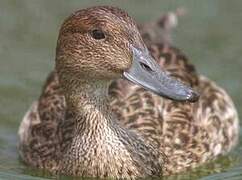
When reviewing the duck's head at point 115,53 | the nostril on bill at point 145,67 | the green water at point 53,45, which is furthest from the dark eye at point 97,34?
the green water at point 53,45

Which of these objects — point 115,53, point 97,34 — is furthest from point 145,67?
point 97,34

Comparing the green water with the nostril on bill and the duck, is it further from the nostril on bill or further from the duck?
the nostril on bill

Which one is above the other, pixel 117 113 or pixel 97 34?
pixel 97 34

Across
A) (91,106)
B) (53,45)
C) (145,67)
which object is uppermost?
(53,45)

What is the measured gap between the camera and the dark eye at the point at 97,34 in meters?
8.41

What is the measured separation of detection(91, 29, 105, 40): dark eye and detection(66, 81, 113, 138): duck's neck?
360 millimetres

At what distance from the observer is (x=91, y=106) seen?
28.8 feet

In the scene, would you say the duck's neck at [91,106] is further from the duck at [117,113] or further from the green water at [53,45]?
the green water at [53,45]

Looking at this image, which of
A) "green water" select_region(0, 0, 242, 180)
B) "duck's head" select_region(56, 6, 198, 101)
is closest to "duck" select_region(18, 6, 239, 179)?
"duck's head" select_region(56, 6, 198, 101)

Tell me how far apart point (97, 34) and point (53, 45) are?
381 cm

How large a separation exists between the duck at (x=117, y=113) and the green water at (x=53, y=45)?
27cm

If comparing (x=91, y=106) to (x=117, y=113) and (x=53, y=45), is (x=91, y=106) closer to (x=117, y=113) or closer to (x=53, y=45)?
(x=117, y=113)

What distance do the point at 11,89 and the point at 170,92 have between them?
3.24 metres

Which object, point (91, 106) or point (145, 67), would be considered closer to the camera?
point (145, 67)
